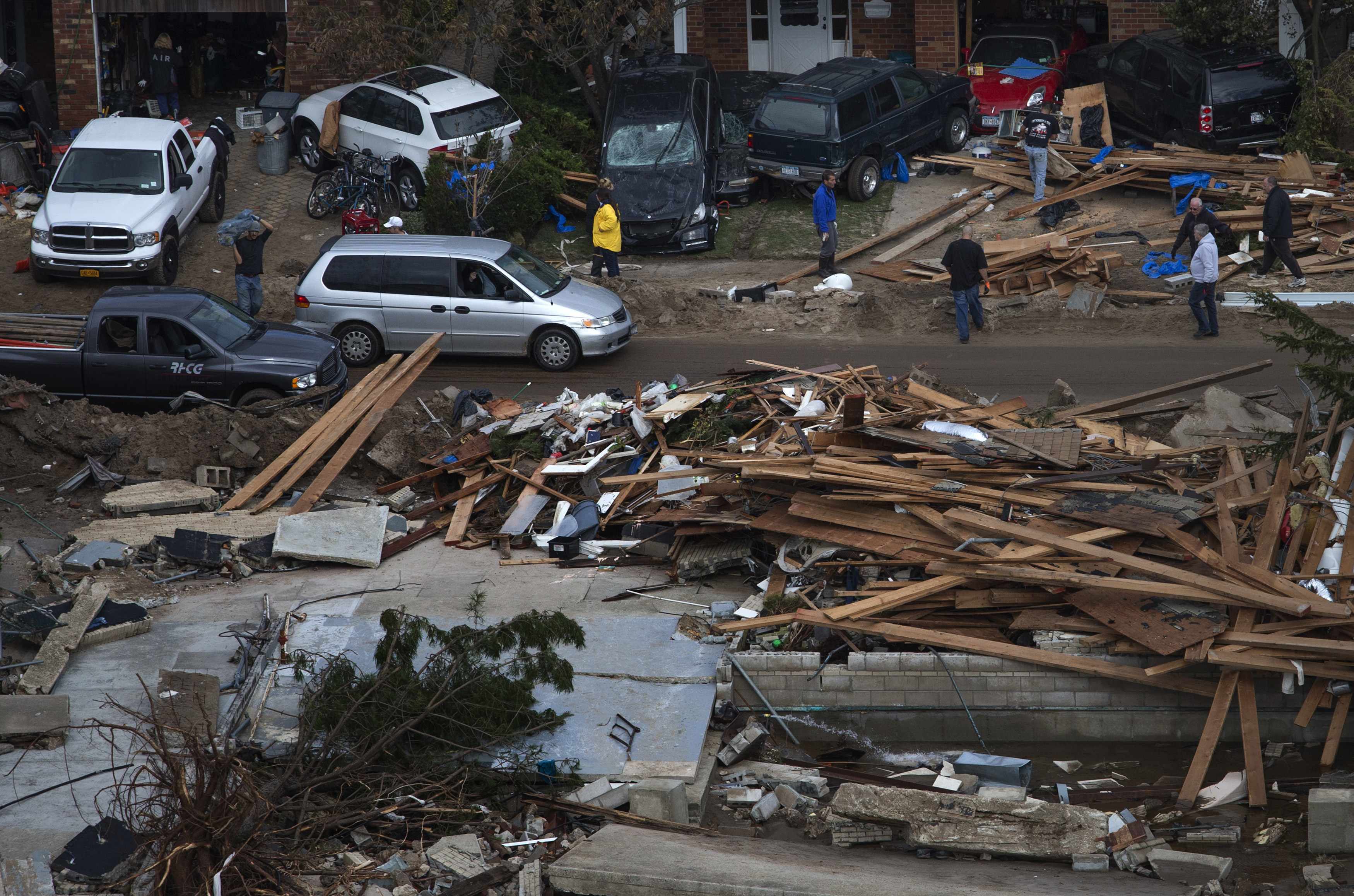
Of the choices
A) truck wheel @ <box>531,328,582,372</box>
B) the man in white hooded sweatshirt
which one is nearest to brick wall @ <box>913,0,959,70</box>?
the man in white hooded sweatshirt

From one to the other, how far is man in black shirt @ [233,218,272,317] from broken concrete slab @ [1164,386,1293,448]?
11505 mm

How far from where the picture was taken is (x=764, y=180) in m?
24.0

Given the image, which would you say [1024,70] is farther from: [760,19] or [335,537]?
[335,537]

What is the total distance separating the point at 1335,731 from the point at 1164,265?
426 inches

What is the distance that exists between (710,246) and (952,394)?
26.5 feet

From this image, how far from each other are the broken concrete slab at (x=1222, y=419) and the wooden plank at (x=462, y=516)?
248 inches

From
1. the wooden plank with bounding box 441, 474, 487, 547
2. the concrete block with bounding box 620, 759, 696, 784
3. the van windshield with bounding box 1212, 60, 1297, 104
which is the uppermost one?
the van windshield with bounding box 1212, 60, 1297, 104

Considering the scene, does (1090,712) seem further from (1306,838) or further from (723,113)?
(723,113)

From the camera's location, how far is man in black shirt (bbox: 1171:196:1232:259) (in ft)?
58.3

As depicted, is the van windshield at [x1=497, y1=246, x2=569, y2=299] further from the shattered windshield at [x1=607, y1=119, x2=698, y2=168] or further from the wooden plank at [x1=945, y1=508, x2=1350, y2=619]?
the wooden plank at [x1=945, y1=508, x2=1350, y2=619]

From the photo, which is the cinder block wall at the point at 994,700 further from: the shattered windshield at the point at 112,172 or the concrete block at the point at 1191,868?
the shattered windshield at the point at 112,172

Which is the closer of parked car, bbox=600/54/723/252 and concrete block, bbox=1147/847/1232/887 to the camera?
concrete block, bbox=1147/847/1232/887

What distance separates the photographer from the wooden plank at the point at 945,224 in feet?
68.7

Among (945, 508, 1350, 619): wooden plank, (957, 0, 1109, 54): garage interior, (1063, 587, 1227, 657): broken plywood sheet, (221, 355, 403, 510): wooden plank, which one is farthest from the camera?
(957, 0, 1109, 54): garage interior
